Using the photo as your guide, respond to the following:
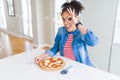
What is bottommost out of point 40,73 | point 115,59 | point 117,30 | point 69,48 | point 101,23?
point 115,59

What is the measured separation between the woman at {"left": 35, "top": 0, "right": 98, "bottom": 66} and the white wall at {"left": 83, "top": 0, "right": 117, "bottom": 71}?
1.07m

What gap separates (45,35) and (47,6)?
0.89 m

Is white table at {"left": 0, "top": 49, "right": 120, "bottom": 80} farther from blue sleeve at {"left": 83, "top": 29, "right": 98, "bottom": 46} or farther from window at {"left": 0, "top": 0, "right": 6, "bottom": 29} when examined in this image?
window at {"left": 0, "top": 0, "right": 6, "bottom": 29}

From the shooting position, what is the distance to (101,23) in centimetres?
264

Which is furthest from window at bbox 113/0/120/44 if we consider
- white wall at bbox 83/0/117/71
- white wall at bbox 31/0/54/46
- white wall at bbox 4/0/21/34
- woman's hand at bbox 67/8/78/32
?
white wall at bbox 4/0/21/34

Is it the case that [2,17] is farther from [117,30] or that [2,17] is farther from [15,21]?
[117,30]

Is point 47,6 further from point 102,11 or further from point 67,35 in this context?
point 67,35

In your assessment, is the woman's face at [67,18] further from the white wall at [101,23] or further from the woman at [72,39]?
the white wall at [101,23]

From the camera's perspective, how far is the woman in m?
1.51

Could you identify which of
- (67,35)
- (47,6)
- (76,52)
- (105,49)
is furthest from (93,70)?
(47,6)

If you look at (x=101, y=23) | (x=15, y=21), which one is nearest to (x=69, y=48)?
(x=101, y=23)

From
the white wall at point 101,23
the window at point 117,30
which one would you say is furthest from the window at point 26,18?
the window at point 117,30

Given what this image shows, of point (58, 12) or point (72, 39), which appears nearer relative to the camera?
point (72, 39)

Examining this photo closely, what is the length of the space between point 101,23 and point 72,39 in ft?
3.82
